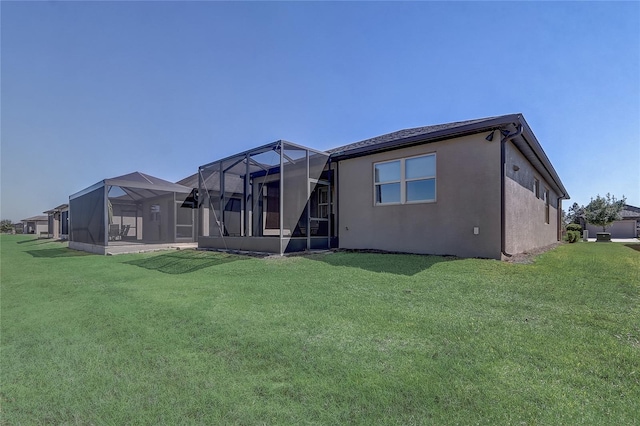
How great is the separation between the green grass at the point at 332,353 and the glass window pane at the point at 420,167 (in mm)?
3904

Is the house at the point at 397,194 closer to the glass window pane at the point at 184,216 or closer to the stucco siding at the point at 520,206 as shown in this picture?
the stucco siding at the point at 520,206

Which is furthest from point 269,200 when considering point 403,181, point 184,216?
point 184,216

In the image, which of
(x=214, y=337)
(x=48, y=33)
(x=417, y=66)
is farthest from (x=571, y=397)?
(x=48, y=33)

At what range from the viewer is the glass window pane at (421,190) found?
8.46m

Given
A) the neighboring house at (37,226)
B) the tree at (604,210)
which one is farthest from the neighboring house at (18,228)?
the tree at (604,210)

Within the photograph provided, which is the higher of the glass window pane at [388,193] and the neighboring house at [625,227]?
the glass window pane at [388,193]

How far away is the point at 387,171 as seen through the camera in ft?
30.8

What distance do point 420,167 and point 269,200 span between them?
20.0ft

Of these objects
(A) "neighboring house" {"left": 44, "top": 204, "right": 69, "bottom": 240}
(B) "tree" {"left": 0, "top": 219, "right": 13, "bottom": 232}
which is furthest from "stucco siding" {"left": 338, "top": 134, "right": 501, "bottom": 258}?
(B) "tree" {"left": 0, "top": 219, "right": 13, "bottom": 232}

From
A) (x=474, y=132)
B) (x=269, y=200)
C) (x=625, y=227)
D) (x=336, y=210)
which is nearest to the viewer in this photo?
(x=474, y=132)

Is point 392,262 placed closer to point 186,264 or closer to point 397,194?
point 397,194

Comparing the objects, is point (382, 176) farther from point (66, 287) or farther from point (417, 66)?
point (66, 287)

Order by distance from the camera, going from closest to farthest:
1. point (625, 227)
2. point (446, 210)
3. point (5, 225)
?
point (446, 210)
point (625, 227)
point (5, 225)

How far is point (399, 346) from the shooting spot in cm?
283
